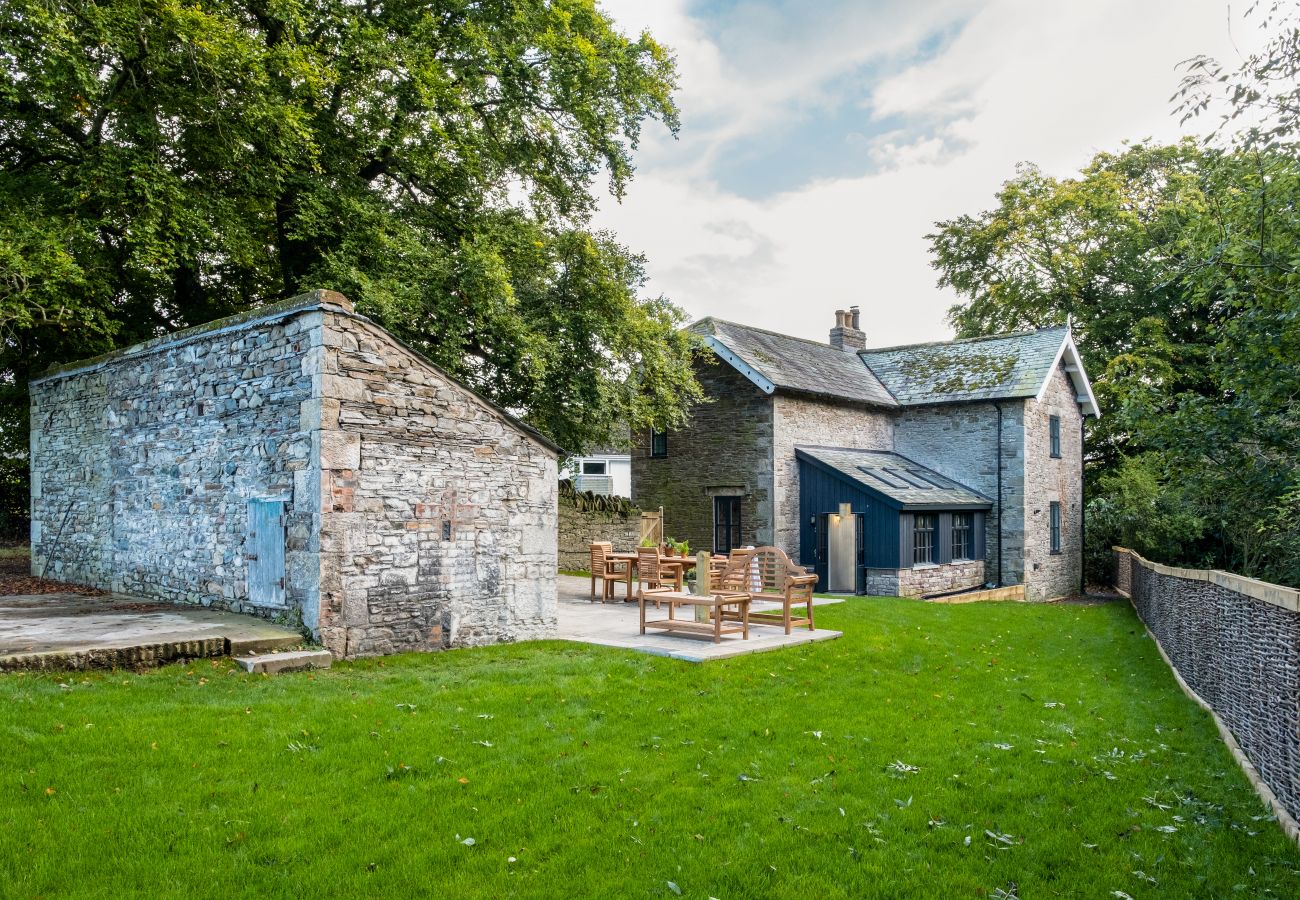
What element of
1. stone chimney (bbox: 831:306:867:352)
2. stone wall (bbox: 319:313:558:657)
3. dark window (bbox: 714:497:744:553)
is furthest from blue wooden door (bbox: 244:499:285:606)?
stone chimney (bbox: 831:306:867:352)

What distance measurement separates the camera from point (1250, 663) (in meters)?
6.49

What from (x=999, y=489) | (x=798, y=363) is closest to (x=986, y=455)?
(x=999, y=489)

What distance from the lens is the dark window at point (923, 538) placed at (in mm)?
20469

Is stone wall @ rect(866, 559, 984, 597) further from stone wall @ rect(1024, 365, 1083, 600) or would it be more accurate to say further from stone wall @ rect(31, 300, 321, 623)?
stone wall @ rect(31, 300, 321, 623)

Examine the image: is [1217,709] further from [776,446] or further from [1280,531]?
[776,446]

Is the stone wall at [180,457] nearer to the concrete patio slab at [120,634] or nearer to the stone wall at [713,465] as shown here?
the concrete patio slab at [120,634]

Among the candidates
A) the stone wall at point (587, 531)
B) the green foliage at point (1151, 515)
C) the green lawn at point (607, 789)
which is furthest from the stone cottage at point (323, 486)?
the green foliage at point (1151, 515)

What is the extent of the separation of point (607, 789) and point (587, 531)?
1785 cm

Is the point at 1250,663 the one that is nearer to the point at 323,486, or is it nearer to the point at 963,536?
the point at 323,486

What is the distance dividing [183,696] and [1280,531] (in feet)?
58.4

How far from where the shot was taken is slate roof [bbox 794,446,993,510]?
20375mm

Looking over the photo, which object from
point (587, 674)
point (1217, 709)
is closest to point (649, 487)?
point (587, 674)

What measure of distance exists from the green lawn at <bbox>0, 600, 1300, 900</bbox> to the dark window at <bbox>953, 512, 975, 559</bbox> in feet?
44.5

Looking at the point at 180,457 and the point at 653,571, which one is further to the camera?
the point at 653,571
